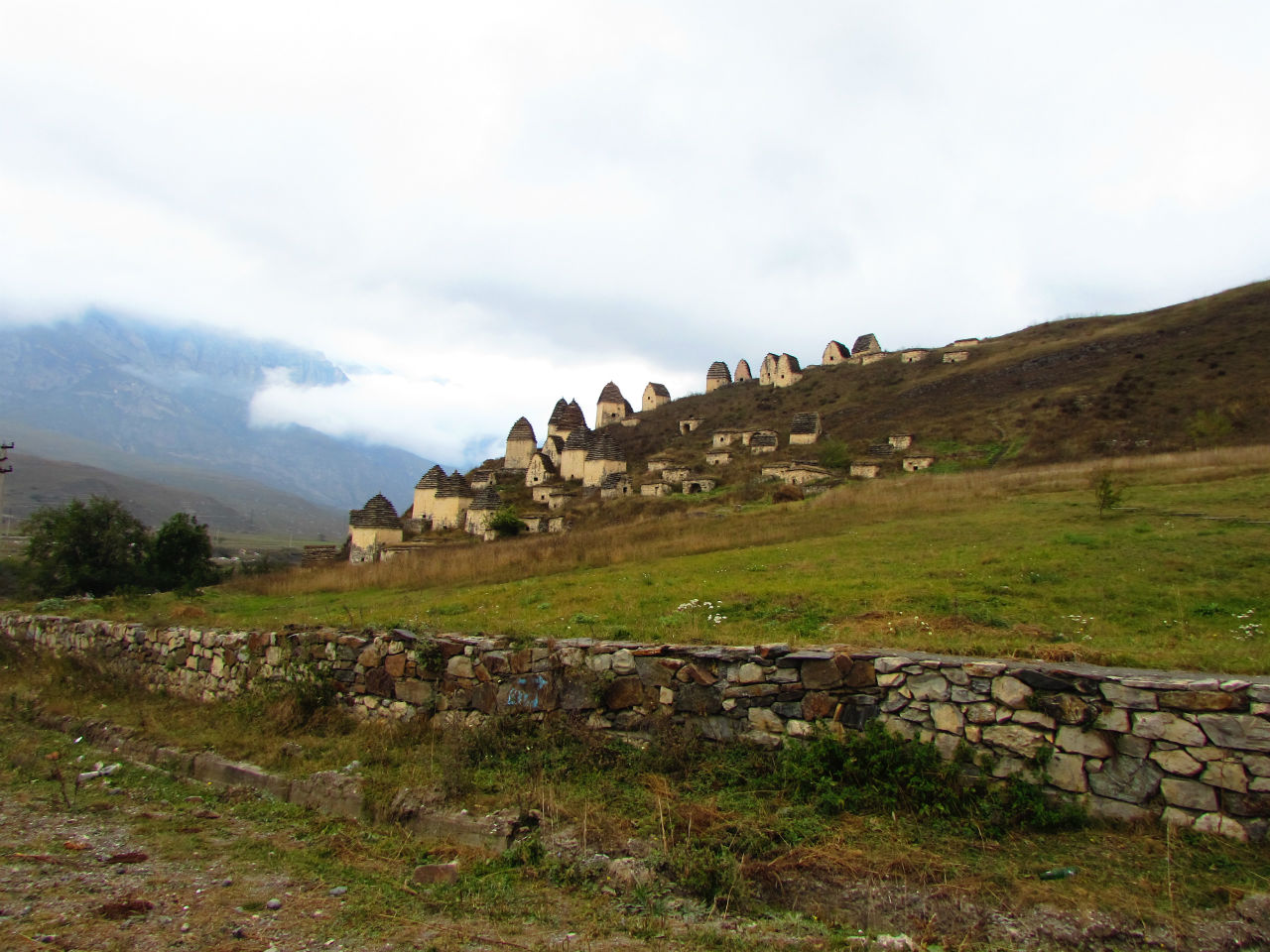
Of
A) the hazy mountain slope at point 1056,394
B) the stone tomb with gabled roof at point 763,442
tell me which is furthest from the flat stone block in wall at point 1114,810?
the stone tomb with gabled roof at point 763,442

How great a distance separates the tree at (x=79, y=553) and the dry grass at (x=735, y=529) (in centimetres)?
883

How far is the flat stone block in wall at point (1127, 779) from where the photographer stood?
213 inches

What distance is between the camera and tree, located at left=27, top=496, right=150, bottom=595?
32719 mm

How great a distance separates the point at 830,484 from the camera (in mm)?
42375

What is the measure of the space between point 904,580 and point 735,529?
37.1ft

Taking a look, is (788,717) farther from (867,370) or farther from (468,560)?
(867,370)

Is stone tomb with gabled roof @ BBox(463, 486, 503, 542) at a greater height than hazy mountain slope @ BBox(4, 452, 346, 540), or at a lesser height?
lesser

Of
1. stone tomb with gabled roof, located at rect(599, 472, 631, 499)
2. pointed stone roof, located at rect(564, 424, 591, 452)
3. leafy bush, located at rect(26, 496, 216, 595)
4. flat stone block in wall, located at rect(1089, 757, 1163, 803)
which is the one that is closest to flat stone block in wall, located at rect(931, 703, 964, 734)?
flat stone block in wall, located at rect(1089, 757, 1163, 803)

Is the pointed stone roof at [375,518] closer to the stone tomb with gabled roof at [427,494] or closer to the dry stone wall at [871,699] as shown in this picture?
the stone tomb with gabled roof at [427,494]

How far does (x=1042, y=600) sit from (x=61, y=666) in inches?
664

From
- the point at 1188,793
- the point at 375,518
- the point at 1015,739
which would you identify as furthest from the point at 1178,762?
the point at 375,518

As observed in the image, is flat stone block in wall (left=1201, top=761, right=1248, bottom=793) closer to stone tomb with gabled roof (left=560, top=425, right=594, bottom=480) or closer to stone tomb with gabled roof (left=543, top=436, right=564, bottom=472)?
stone tomb with gabled roof (left=560, top=425, right=594, bottom=480)

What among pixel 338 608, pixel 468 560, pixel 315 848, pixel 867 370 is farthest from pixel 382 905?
pixel 867 370

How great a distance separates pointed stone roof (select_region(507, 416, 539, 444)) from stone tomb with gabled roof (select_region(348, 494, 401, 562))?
2610cm
